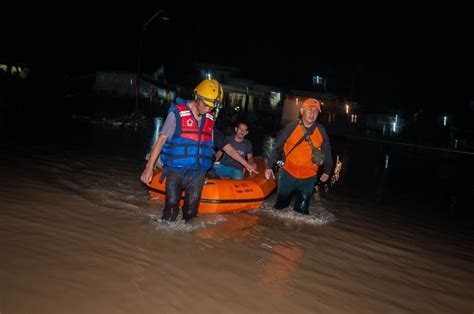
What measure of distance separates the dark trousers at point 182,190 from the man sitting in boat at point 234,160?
2034 mm

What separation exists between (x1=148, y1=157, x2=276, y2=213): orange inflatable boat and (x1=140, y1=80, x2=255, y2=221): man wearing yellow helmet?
2.35 ft

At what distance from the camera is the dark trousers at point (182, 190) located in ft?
17.5

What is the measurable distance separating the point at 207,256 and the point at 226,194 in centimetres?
177

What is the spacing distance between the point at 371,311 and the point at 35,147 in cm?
1015

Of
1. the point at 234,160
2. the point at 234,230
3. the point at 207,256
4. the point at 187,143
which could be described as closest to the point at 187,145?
the point at 187,143

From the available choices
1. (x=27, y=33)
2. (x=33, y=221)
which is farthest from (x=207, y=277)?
(x=27, y=33)

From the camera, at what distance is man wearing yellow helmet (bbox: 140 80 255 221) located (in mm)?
5043

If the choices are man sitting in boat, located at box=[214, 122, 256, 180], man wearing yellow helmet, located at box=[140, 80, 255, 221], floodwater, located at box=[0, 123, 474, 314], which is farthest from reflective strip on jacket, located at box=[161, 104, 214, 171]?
man sitting in boat, located at box=[214, 122, 256, 180]

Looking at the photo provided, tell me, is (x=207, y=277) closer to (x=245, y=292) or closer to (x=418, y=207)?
(x=245, y=292)

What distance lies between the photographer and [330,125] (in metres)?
41.3

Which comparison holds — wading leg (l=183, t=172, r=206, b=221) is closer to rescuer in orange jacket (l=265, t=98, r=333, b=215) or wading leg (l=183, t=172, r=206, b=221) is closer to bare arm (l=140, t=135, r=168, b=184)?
bare arm (l=140, t=135, r=168, b=184)

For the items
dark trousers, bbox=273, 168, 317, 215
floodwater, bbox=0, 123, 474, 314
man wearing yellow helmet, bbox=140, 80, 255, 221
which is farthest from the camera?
dark trousers, bbox=273, 168, 317, 215

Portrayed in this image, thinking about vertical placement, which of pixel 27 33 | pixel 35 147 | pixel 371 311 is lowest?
pixel 371 311

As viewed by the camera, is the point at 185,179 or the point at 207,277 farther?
the point at 185,179
